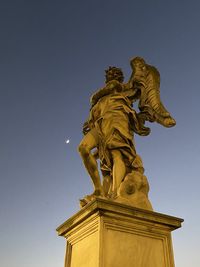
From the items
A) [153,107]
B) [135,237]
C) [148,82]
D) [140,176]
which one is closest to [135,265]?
[135,237]

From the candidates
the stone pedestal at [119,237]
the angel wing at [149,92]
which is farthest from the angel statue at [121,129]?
the stone pedestal at [119,237]

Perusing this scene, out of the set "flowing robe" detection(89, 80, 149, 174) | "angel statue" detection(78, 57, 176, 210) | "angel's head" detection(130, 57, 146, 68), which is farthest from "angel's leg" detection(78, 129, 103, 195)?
"angel's head" detection(130, 57, 146, 68)

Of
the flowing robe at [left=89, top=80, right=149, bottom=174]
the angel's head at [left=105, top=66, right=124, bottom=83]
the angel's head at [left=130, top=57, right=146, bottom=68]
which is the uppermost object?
the angel's head at [left=130, top=57, right=146, bottom=68]

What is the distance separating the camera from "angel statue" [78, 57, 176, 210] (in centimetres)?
494

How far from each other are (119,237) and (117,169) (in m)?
1.29

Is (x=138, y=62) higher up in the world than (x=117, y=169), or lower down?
higher up

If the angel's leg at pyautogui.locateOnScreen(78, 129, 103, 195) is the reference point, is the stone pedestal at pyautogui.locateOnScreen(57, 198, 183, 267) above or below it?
below

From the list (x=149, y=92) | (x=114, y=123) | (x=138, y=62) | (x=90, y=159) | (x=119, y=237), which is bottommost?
(x=119, y=237)

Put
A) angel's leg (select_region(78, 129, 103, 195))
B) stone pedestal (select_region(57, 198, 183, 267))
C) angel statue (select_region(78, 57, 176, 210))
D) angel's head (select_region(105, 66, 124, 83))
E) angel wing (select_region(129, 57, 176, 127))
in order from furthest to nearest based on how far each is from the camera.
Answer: angel's head (select_region(105, 66, 124, 83))
angel wing (select_region(129, 57, 176, 127))
angel's leg (select_region(78, 129, 103, 195))
angel statue (select_region(78, 57, 176, 210))
stone pedestal (select_region(57, 198, 183, 267))

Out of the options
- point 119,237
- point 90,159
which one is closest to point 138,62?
point 90,159

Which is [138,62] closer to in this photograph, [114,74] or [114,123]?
[114,74]

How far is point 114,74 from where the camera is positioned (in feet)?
21.3

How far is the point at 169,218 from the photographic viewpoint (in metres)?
4.52

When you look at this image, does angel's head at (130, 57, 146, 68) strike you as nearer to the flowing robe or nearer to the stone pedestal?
the flowing robe
